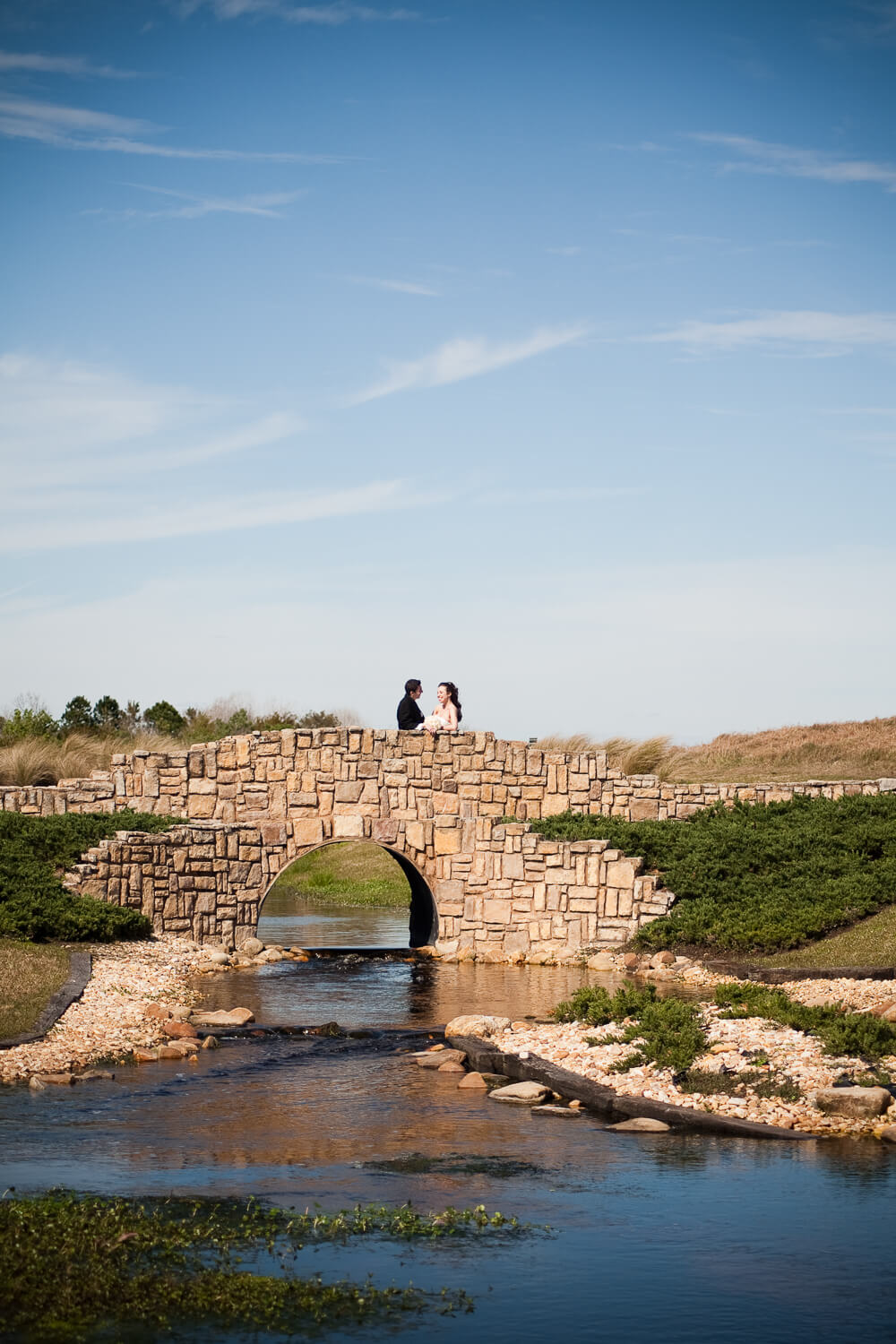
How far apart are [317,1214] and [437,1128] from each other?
2.44 m

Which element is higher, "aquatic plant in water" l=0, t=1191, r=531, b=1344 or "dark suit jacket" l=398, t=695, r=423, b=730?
"dark suit jacket" l=398, t=695, r=423, b=730

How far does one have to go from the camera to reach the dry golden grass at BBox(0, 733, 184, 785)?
2767 cm

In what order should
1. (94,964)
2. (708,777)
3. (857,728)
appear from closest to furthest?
(94,964) → (708,777) → (857,728)

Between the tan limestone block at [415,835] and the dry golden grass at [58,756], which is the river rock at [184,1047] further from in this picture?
the dry golden grass at [58,756]

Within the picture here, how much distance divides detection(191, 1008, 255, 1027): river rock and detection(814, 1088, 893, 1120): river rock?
6634 mm

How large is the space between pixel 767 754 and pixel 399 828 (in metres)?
17.0

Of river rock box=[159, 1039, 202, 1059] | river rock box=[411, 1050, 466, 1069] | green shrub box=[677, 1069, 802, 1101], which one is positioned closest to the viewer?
green shrub box=[677, 1069, 802, 1101]

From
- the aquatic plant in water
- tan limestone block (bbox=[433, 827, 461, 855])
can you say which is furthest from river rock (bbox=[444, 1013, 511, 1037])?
tan limestone block (bbox=[433, 827, 461, 855])

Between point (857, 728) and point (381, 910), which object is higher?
point (857, 728)

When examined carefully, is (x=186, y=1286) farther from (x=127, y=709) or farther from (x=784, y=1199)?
(x=127, y=709)

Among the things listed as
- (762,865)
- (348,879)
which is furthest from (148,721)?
(762,865)

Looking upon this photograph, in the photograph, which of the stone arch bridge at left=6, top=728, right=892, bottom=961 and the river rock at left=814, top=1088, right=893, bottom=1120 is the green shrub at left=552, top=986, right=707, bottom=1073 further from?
the stone arch bridge at left=6, top=728, right=892, bottom=961

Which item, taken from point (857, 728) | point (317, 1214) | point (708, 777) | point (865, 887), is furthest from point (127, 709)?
point (317, 1214)

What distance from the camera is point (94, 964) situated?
17.2 metres
